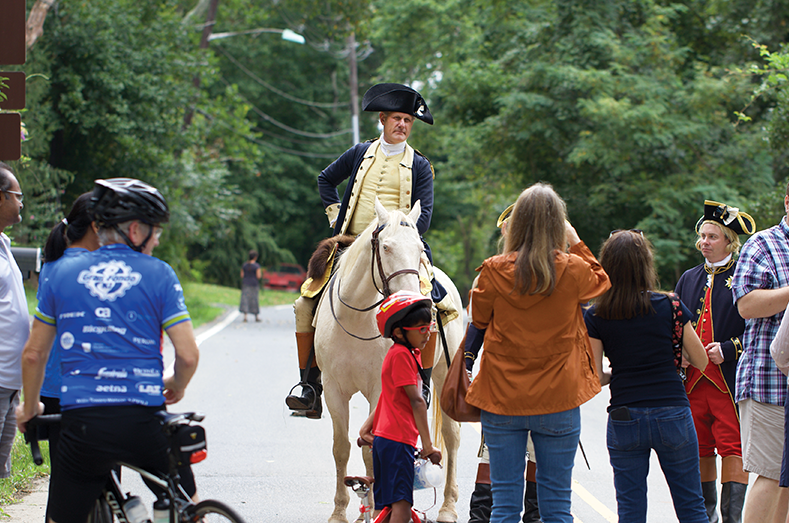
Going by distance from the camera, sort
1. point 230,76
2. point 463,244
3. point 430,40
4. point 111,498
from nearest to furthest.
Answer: point 111,498, point 430,40, point 230,76, point 463,244

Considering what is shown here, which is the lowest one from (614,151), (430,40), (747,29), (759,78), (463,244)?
(463,244)

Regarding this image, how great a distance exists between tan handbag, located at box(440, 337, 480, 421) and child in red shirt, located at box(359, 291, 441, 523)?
1.15 feet

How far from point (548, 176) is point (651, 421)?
19016 mm

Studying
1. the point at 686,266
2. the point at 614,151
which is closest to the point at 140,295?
the point at 614,151

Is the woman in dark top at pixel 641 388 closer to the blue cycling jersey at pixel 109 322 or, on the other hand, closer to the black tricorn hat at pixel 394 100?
the blue cycling jersey at pixel 109 322

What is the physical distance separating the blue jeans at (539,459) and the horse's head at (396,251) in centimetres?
118

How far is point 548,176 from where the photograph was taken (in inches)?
882

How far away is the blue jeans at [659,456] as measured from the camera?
154 inches

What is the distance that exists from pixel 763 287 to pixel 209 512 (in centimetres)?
317

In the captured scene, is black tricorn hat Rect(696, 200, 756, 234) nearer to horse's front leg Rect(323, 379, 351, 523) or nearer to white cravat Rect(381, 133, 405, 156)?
white cravat Rect(381, 133, 405, 156)

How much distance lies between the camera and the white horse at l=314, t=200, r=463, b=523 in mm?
4887

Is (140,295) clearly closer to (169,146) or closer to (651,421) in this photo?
(651,421)

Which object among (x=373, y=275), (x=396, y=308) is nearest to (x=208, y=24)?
(x=373, y=275)

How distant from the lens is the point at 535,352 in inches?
144
